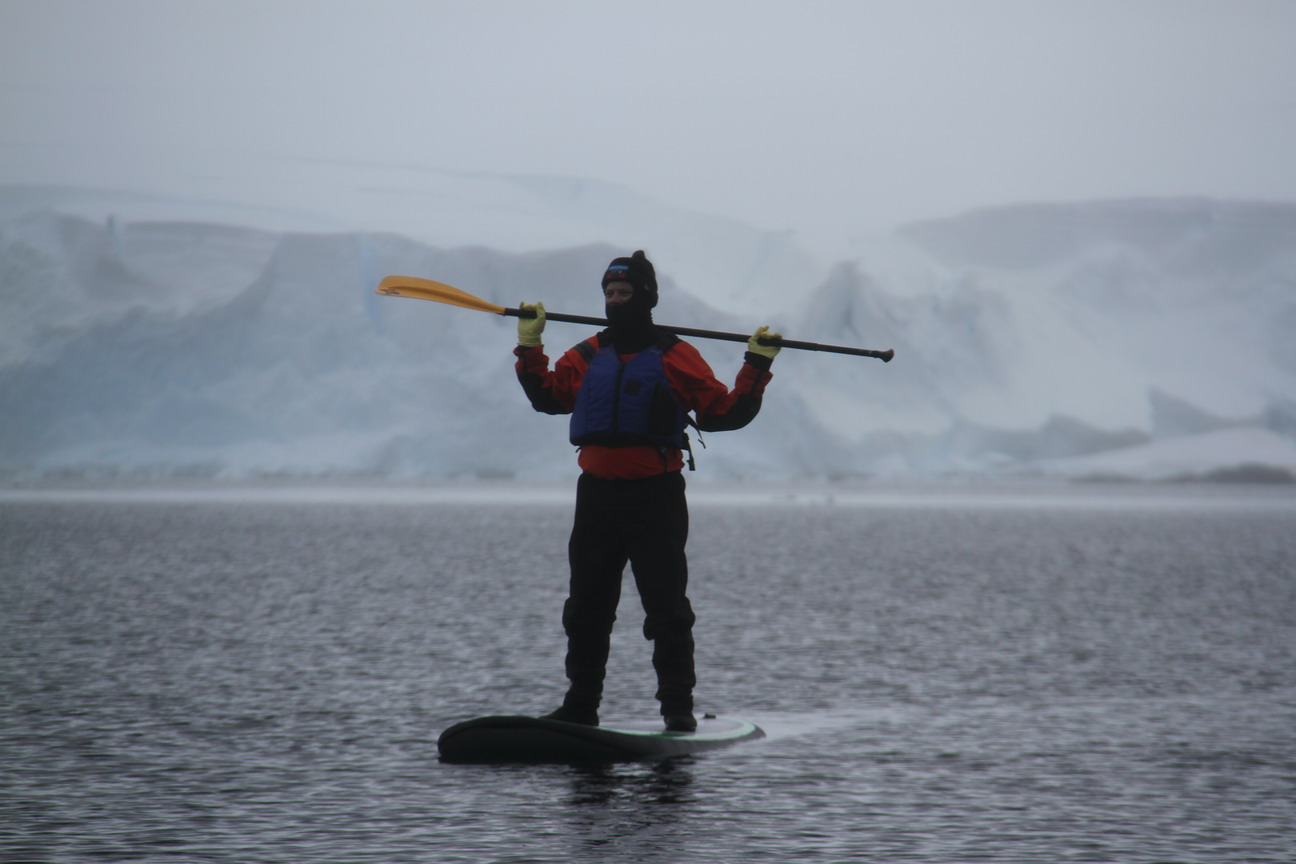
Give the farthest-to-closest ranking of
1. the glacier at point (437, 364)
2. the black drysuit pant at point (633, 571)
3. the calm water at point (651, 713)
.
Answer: the glacier at point (437, 364), the black drysuit pant at point (633, 571), the calm water at point (651, 713)

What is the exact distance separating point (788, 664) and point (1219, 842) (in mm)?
5978

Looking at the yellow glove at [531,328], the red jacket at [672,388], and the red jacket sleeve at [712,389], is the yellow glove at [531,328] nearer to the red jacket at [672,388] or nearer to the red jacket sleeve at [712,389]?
the red jacket at [672,388]

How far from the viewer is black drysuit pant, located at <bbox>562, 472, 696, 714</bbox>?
6.92 m

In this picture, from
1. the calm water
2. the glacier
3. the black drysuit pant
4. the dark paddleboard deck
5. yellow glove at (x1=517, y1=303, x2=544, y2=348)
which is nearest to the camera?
the calm water

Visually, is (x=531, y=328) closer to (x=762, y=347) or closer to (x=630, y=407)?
(x=630, y=407)

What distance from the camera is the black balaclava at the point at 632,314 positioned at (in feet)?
22.8

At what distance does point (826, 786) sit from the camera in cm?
616

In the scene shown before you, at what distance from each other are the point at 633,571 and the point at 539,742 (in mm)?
871

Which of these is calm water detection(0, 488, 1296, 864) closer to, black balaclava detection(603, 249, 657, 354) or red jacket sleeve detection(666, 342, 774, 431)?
red jacket sleeve detection(666, 342, 774, 431)

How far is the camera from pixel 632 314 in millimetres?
6949

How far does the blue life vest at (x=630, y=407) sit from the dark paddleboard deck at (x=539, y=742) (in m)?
1.25

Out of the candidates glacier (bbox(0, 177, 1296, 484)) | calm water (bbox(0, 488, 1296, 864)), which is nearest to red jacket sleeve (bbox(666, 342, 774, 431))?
calm water (bbox(0, 488, 1296, 864))

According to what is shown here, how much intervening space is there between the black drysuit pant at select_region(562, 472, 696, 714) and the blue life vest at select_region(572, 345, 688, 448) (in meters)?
0.24

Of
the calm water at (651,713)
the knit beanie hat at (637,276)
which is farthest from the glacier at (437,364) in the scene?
the knit beanie hat at (637,276)
